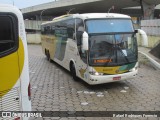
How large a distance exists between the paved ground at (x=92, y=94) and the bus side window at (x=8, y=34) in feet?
9.40

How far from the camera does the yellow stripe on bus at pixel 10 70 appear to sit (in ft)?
15.6

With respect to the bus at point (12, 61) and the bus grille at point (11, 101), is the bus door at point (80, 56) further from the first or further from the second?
the bus grille at point (11, 101)

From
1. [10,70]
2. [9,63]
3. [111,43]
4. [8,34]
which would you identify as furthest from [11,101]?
[111,43]

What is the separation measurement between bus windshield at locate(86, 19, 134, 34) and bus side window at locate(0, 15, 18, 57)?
15.5 ft

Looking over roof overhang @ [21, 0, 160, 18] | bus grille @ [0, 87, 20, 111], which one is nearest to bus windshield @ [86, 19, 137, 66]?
bus grille @ [0, 87, 20, 111]

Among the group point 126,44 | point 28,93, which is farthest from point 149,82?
point 28,93

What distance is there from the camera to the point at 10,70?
4828mm

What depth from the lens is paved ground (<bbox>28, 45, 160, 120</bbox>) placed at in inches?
306

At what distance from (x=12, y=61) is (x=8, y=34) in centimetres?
51

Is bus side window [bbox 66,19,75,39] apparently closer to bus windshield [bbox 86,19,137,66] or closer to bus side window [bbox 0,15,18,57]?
bus windshield [bbox 86,19,137,66]

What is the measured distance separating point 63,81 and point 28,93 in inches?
229

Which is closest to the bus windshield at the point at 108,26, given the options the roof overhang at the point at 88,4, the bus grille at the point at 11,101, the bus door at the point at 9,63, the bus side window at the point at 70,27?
the bus side window at the point at 70,27

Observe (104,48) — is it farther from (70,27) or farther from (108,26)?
(70,27)

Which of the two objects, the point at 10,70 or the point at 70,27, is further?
the point at 70,27
